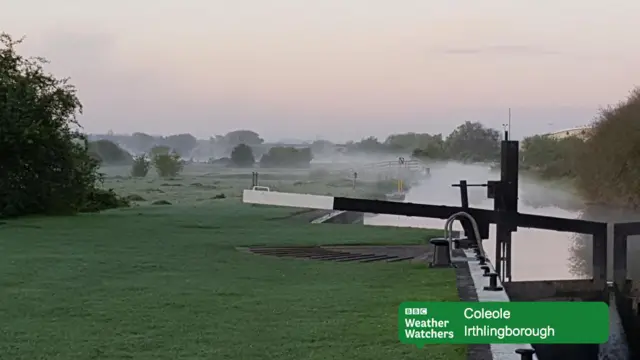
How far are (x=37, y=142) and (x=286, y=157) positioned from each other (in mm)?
5409

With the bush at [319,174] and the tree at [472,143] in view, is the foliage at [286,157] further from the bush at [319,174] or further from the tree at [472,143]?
the tree at [472,143]

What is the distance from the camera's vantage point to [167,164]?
87.6ft

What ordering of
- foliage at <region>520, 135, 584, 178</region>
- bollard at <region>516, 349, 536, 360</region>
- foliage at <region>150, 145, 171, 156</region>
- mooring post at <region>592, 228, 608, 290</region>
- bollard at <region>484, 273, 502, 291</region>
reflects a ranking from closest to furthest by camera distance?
1. bollard at <region>516, 349, 536, 360</region>
2. bollard at <region>484, 273, 502, 291</region>
3. mooring post at <region>592, 228, 608, 290</region>
4. foliage at <region>520, 135, 584, 178</region>
5. foliage at <region>150, 145, 171, 156</region>

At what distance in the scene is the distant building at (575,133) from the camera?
54.6ft

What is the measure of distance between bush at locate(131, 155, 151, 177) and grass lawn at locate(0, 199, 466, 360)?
14742 millimetres

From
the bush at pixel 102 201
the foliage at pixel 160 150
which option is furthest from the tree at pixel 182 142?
the bush at pixel 102 201

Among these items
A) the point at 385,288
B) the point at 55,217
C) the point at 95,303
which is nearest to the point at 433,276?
the point at 385,288

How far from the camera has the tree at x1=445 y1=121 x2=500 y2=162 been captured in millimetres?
12625

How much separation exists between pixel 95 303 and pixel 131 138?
745 inches

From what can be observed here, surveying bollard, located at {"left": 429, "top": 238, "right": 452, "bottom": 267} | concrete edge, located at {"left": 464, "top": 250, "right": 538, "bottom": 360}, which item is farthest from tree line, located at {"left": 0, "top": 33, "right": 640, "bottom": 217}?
concrete edge, located at {"left": 464, "top": 250, "right": 538, "bottom": 360}

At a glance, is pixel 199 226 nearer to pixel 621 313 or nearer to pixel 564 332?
pixel 621 313

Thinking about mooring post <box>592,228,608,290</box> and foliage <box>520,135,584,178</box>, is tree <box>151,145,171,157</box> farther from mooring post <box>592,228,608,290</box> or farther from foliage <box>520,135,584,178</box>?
mooring post <box>592,228,608,290</box>

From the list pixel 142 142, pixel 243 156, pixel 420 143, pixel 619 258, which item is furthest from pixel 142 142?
pixel 619 258

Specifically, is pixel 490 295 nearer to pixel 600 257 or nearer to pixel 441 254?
pixel 441 254
